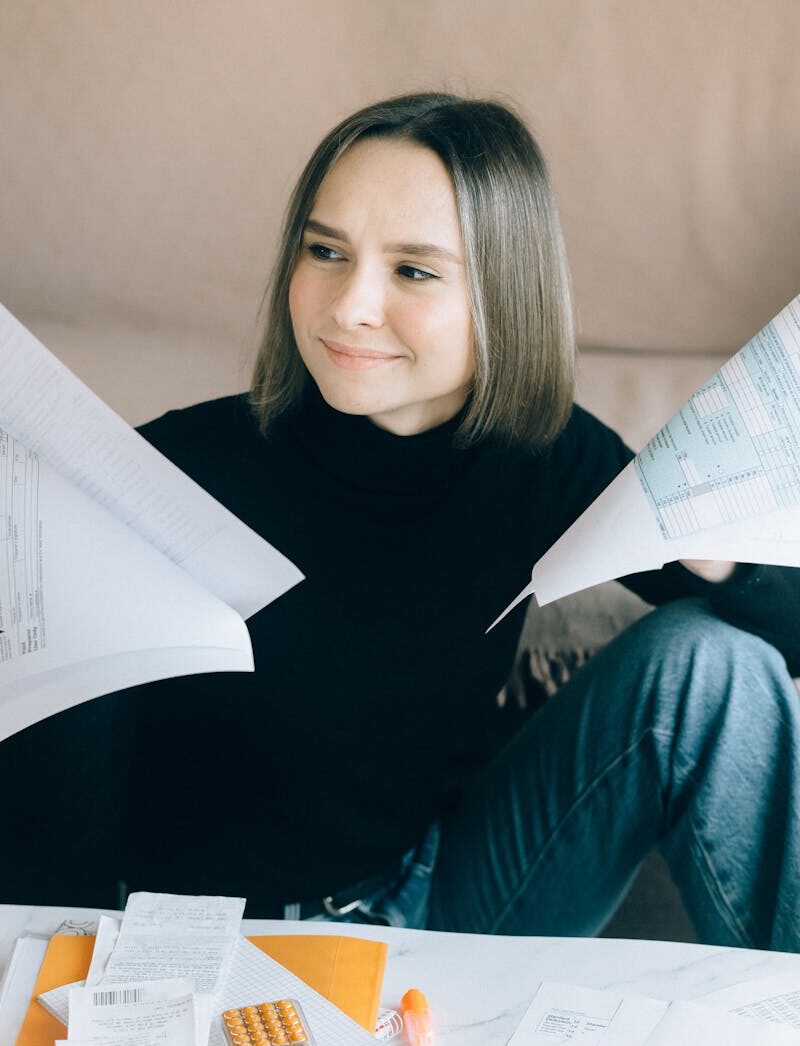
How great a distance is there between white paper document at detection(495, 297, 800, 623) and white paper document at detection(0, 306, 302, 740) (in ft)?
0.79

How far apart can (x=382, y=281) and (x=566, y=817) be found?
503mm

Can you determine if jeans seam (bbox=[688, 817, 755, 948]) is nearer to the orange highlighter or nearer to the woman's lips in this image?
the orange highlighter

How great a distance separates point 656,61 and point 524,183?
37cm

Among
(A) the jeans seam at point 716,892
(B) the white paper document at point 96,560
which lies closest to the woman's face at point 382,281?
(B) the white paper document at point 96,560

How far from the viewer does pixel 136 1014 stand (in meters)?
0.66

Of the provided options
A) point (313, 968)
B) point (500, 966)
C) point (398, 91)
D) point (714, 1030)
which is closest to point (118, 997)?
point (313, 968)

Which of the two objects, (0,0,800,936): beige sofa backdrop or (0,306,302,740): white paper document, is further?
(0,0,800,936): beige sofa backdrop

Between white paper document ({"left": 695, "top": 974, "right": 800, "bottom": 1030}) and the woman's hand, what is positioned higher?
the woman's hand

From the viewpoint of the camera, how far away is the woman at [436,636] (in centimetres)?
97

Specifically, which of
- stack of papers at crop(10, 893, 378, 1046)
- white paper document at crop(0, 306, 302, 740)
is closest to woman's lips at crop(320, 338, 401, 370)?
white paper document at crop(0, 306, 302, 740)

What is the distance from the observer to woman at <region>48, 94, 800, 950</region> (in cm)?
97

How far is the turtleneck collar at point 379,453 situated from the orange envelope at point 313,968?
0.46 metres

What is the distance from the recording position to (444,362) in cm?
→ 102

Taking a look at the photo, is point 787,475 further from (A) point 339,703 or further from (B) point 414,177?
(A) point 339,703
